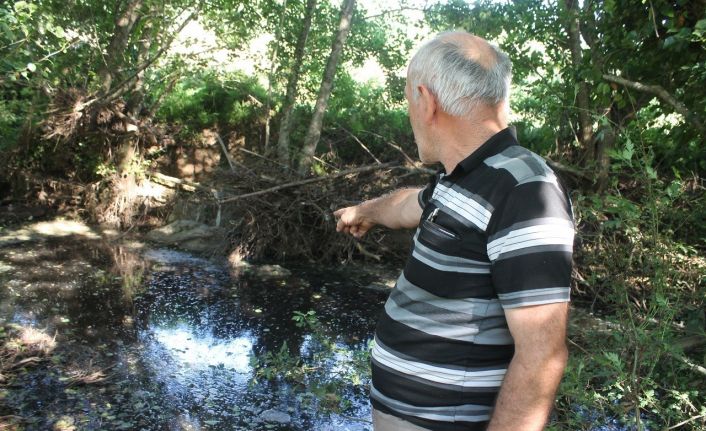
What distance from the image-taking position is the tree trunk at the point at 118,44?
8.17 m

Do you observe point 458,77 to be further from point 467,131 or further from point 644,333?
point 644,333

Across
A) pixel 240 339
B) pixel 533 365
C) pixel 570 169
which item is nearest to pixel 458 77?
pixel 533 365

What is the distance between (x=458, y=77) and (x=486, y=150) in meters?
0.19

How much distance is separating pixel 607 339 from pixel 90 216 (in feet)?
27.1

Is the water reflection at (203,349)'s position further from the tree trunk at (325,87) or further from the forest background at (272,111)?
the tree trunk at (325,87)

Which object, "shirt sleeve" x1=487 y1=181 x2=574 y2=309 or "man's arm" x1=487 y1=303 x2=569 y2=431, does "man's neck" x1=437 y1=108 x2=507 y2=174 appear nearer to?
"shirt sleeve" x1=487 y1=181 x2=574 y2=309

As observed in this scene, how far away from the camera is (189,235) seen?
8.54 metres

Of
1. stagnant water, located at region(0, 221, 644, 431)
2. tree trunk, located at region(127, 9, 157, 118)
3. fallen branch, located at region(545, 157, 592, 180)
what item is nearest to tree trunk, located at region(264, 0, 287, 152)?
tree trunk, located at region(127, 9, 157, 118)

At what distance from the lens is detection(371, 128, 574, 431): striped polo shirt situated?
3.96 feet

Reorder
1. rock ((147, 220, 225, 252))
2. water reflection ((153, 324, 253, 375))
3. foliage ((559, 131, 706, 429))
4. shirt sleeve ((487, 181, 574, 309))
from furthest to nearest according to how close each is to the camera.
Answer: rock ((147, 220, 225, 252)) < water reflection ((153, 324, 253, 375)) < foliage ((559, 131, 706, 429)) < shirt sleeve ((487, 181, 574, 309))

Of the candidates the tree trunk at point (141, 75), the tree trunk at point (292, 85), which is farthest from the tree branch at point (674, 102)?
the tree trunk at point (141, 75)

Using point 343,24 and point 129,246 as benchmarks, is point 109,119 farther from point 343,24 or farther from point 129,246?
point 343,24

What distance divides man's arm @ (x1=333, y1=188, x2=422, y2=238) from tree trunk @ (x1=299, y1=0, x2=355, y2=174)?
5.94 metres

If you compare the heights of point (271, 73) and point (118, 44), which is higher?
point (271, 73)
